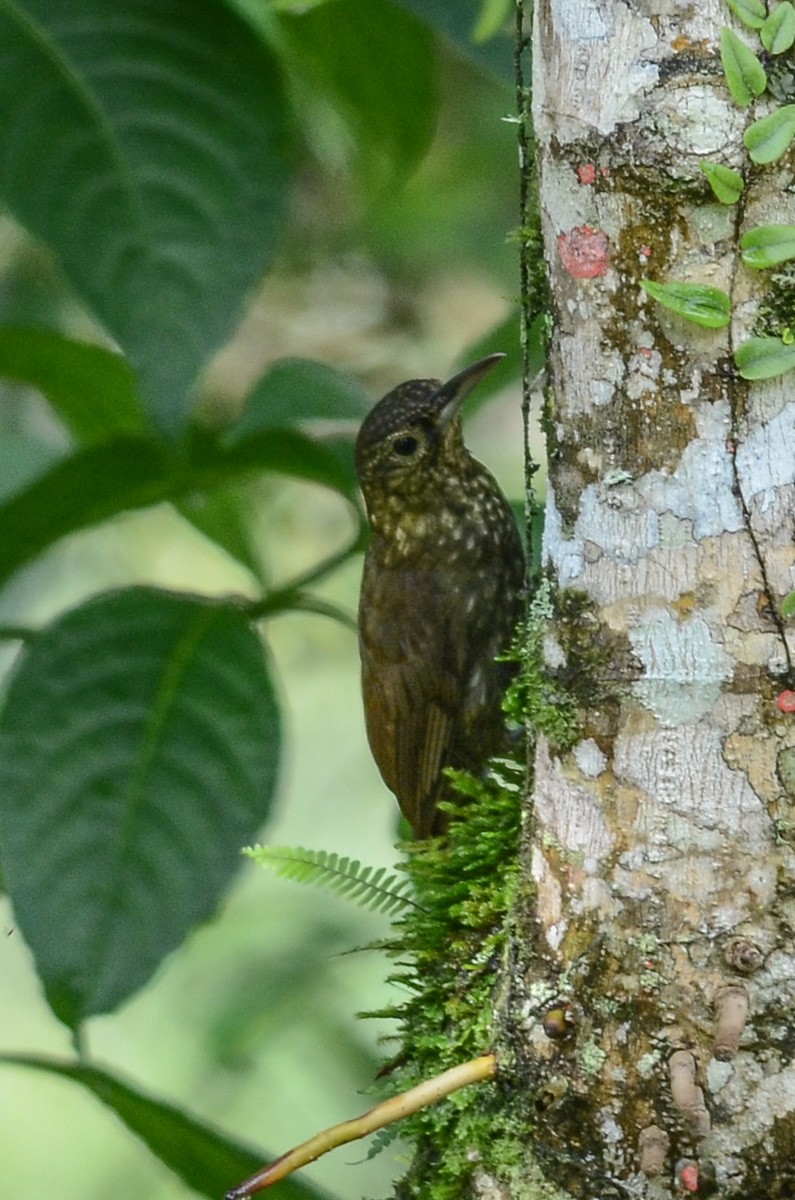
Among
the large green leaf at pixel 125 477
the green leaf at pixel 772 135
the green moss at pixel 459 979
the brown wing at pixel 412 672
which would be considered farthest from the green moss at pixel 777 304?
the brown wing at pixel 412 672

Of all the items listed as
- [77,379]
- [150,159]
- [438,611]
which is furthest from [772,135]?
[438,611]

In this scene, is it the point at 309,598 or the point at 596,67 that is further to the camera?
the point at 309,598

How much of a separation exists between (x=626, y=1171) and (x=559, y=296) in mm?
973

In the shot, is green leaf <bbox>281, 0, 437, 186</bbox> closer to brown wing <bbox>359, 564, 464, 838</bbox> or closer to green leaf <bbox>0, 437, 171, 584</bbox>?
green leaf <bbox>0, 437, 171, 584</bbox>

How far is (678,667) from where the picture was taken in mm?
1820

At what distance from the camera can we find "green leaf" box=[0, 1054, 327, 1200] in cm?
260

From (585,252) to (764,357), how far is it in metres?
0.23

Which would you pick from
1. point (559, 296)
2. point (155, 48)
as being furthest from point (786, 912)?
point (155, 48)

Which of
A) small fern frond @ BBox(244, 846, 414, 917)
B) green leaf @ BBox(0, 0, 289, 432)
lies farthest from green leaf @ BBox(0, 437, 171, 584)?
small fern frond @ BBox(244, 846, 414, 917)

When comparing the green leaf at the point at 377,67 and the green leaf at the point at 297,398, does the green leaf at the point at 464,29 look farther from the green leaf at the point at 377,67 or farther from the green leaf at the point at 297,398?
the green leaf at the point at 297,398

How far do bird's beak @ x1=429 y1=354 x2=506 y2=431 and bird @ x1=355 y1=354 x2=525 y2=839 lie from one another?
0.09 metres

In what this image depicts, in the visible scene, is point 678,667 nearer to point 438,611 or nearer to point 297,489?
point 438,611

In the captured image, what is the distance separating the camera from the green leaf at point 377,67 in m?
3.17

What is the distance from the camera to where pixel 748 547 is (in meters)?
1.80
